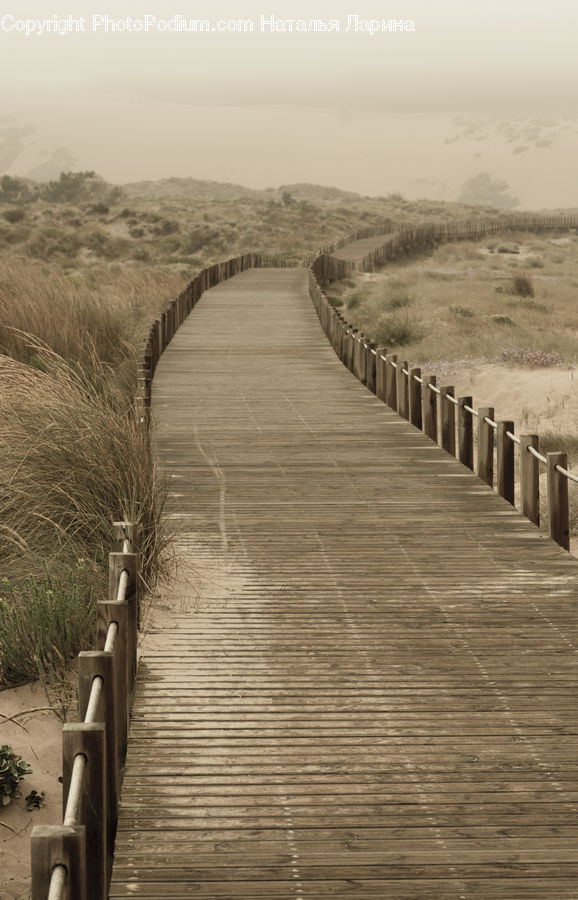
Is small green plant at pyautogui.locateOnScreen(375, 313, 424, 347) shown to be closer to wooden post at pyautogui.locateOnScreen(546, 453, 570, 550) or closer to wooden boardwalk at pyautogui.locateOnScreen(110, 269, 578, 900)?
wooden boardwalk at pyautogui.locateOnScreen(110, 269, 578, 900)

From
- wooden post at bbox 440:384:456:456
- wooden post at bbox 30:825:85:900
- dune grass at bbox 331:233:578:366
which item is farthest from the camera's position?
dune grass at bbox 331:233:578:366

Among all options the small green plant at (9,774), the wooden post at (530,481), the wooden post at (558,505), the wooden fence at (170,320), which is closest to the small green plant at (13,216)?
the wooden fence at (170,320)

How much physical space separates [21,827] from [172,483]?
488 centimetres

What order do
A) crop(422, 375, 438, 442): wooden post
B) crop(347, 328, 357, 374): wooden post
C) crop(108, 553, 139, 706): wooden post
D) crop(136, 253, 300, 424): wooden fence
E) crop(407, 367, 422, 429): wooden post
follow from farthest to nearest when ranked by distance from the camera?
1. crop(347, 328, 357, 374): wooden post
2. crop(407, 367, 422, 429): wooden post
3. crop(136, 253, 300, 424): wooden fence
4. crop(422, 375, 438, 442): wooden post
5. crop(108, 553, 139, 706): wooden post

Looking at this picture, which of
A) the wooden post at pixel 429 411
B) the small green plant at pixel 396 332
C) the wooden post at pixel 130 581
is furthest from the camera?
the small green plant at pixel 396 332

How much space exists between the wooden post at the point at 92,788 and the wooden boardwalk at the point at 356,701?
29cm

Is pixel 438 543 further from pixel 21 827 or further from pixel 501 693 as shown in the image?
pixel 21 827

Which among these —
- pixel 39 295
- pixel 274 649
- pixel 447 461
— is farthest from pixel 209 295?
pixel 274 649

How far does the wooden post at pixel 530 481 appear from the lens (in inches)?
348

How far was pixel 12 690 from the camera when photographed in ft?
20.1

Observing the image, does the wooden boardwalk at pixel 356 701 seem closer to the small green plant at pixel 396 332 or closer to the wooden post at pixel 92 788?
the wooden post at pixel 92 788

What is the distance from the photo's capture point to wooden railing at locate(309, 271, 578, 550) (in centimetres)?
841

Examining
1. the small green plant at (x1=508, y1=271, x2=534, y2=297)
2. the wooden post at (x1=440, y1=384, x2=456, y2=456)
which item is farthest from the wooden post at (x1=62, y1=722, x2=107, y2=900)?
the small green plant at (x1=508, y1=271, x2=534, y2=297)

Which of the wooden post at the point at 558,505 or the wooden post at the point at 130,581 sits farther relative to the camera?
the wooden post at the point at 558,505
